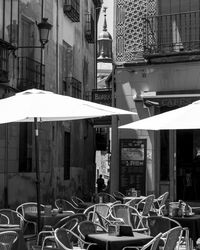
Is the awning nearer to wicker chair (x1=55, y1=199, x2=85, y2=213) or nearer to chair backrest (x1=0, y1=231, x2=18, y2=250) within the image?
wicker chair (x1=55, y1=199, x2=85, y2=213)

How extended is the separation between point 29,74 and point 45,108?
10.0 meters

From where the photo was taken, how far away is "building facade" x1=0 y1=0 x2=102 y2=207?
55.0 feet

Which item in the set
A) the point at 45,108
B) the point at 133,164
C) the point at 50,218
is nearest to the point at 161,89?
the point at 133,164

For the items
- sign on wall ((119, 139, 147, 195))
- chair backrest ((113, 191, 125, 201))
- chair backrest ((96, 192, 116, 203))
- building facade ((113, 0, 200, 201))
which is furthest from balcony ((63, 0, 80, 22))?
chair backrest ((96, 192, 116, 203))

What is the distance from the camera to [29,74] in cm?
1791

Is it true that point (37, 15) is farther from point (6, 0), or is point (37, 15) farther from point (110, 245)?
point (110, 245)

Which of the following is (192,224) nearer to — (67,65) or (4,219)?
(4,219)

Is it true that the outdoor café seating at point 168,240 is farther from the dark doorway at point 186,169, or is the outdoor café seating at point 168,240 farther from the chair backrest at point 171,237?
the dark doorway at point 186,169

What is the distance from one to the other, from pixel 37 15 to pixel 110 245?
44.5ft

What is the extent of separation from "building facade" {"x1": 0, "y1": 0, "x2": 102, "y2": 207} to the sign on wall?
3.33m

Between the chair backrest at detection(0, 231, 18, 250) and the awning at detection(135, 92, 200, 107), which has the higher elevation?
the awning at detection(135, 92, 200, 107)

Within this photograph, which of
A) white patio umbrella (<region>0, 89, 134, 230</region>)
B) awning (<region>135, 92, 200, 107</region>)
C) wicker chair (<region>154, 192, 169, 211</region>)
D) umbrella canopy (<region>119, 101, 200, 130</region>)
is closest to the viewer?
white patio umbrella (<region>0, 89, 134, 230</region>)

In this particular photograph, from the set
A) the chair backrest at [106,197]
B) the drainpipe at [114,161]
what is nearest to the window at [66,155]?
the drainpipe at [114,161]

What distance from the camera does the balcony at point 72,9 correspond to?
868 inches
